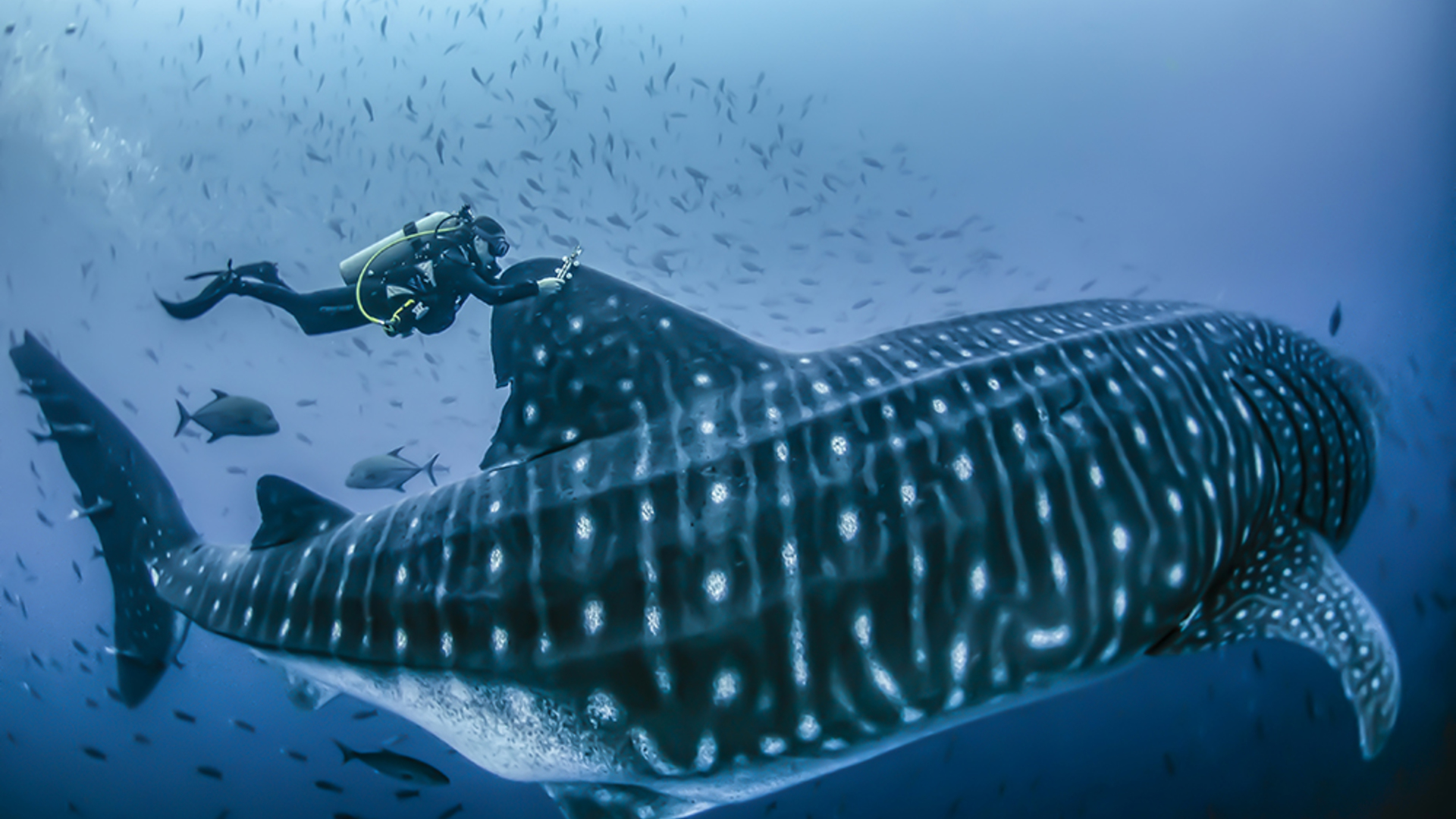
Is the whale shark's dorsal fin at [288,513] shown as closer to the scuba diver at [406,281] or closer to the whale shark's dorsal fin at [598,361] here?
the whale shark's dorsal fin at [598,361]

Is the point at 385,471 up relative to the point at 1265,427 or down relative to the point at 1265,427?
down

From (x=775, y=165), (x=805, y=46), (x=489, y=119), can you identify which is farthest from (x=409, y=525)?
(x=805, y=46)

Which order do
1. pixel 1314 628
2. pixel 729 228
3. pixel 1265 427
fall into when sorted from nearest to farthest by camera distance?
pixel 1314 628 < pixel 1265 427 < pixel 729 228

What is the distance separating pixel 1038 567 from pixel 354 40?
108 inches

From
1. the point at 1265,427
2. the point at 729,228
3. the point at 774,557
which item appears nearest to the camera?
the point at 774,557

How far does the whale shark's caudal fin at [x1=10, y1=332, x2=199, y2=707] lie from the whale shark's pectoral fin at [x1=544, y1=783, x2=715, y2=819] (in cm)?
142

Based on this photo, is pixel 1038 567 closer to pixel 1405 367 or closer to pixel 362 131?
pixel 1405 367

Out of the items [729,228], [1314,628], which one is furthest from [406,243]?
[1314,628]

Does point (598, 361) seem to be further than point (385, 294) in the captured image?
No

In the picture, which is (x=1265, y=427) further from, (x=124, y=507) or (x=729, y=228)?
(x=124, y=507)

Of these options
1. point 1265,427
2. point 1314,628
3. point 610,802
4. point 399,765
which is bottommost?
point 399,765

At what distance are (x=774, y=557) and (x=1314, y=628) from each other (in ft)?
4.72

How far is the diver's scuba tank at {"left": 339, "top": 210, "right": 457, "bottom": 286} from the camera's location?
7.06 feet

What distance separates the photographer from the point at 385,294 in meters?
2.20
